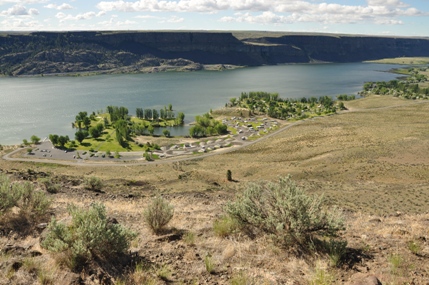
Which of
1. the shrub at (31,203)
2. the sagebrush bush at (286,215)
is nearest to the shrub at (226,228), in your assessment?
the sagebrush bush at (286,215)

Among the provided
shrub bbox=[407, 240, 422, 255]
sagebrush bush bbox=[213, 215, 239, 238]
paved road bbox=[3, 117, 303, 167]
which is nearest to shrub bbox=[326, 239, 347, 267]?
shrub bbox=[407, 240, 422, 255]

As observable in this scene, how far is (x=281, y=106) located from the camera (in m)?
145

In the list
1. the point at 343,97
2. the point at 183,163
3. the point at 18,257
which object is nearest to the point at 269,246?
the point at 18,257

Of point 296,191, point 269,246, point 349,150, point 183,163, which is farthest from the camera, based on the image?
point 183,163

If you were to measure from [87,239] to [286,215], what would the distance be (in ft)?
22.8

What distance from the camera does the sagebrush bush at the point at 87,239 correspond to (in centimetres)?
1012

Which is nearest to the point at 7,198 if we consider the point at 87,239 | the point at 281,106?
the point at 87,239

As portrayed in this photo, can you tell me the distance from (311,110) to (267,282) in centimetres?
13645

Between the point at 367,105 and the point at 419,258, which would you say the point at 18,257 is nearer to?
the point at 419,258

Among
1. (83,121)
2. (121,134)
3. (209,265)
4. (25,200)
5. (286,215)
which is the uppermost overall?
(286,215)

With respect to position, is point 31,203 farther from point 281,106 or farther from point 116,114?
point 281,106

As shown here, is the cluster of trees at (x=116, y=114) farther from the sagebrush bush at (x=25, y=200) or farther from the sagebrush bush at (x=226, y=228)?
the sagebrush bush at (x=226, y=228)

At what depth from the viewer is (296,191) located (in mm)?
12898

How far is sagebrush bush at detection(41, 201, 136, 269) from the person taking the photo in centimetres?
1012
